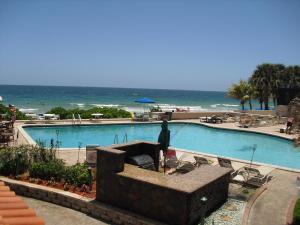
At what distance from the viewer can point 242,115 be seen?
2873 centimetres

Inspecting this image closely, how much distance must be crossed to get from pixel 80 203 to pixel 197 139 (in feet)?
48.0

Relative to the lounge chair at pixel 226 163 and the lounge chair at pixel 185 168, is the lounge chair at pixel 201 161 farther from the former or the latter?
the lounge chair at pixel 185 168

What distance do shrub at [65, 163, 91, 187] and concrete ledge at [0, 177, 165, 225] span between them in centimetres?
57

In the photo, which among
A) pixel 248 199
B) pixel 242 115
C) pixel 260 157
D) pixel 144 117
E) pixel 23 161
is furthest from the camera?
pixel 242 115

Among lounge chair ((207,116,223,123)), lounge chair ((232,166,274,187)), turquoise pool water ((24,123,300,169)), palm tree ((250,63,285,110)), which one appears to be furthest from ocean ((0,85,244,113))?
lounge chair ((232,166,274,187))

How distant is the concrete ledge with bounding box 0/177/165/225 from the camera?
23.9 feet

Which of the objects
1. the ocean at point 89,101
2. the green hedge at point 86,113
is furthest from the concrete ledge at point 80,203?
the ocean at point 89,101

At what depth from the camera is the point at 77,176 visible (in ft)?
29.6

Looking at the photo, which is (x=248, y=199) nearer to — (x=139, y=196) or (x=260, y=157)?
(x=139, y=196)

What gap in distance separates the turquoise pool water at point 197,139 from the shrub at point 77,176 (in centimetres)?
878

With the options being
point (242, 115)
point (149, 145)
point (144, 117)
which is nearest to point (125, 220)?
point (149, 145)

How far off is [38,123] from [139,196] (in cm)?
1705

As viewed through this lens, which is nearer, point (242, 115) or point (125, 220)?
point (125, 220)

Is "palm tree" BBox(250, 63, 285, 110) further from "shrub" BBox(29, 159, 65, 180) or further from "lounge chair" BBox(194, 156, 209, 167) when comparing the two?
"shrub" BBox(29, 159, 65, 180)
